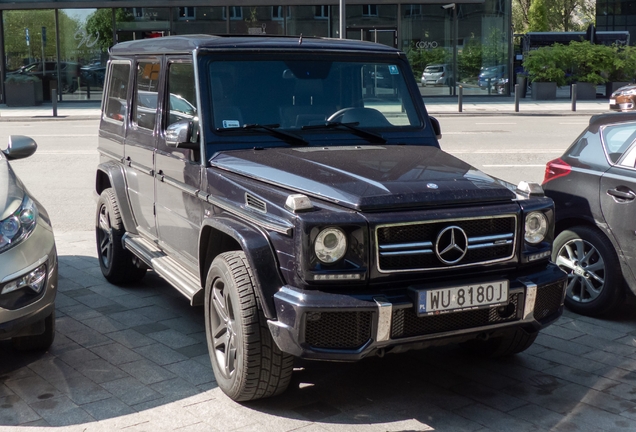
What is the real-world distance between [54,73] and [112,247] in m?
25.8

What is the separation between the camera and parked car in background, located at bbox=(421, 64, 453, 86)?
31.0 m

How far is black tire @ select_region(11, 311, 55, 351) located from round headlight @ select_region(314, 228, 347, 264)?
2.09 m

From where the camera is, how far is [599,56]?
28938 millimetres

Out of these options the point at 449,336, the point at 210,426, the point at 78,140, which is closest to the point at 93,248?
the point at 210,426

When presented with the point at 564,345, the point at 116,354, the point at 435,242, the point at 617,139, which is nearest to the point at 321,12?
the point at 617,139

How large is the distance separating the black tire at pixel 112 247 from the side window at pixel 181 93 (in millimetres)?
1394

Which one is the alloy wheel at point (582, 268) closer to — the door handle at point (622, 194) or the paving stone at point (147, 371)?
the door handle at point (622, 194)

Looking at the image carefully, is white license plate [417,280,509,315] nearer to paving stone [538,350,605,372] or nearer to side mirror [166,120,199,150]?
paving stone [538,350,605,372]

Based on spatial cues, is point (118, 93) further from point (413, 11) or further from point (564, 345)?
point (413, 11)

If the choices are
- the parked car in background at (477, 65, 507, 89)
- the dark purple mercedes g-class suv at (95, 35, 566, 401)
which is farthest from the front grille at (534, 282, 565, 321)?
the parked car in background at (477, 65, 507, 89)

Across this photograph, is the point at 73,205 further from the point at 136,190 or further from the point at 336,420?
the point at 336,420

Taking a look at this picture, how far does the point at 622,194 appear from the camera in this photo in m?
5.61

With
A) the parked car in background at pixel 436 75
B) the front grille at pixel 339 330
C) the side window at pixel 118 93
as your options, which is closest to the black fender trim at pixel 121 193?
the side window at pixel 118 93

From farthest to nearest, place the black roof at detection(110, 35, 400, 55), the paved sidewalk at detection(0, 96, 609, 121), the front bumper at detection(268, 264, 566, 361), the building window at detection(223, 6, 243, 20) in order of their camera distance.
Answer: the building window at detection(223, 6, 243, 20) → the paved sidewalk at detection(0, 96, 609, 121) → the black roof at detection(110, 35, 400, 55) → the front bumper at detection(268, 264, 566, 361)
